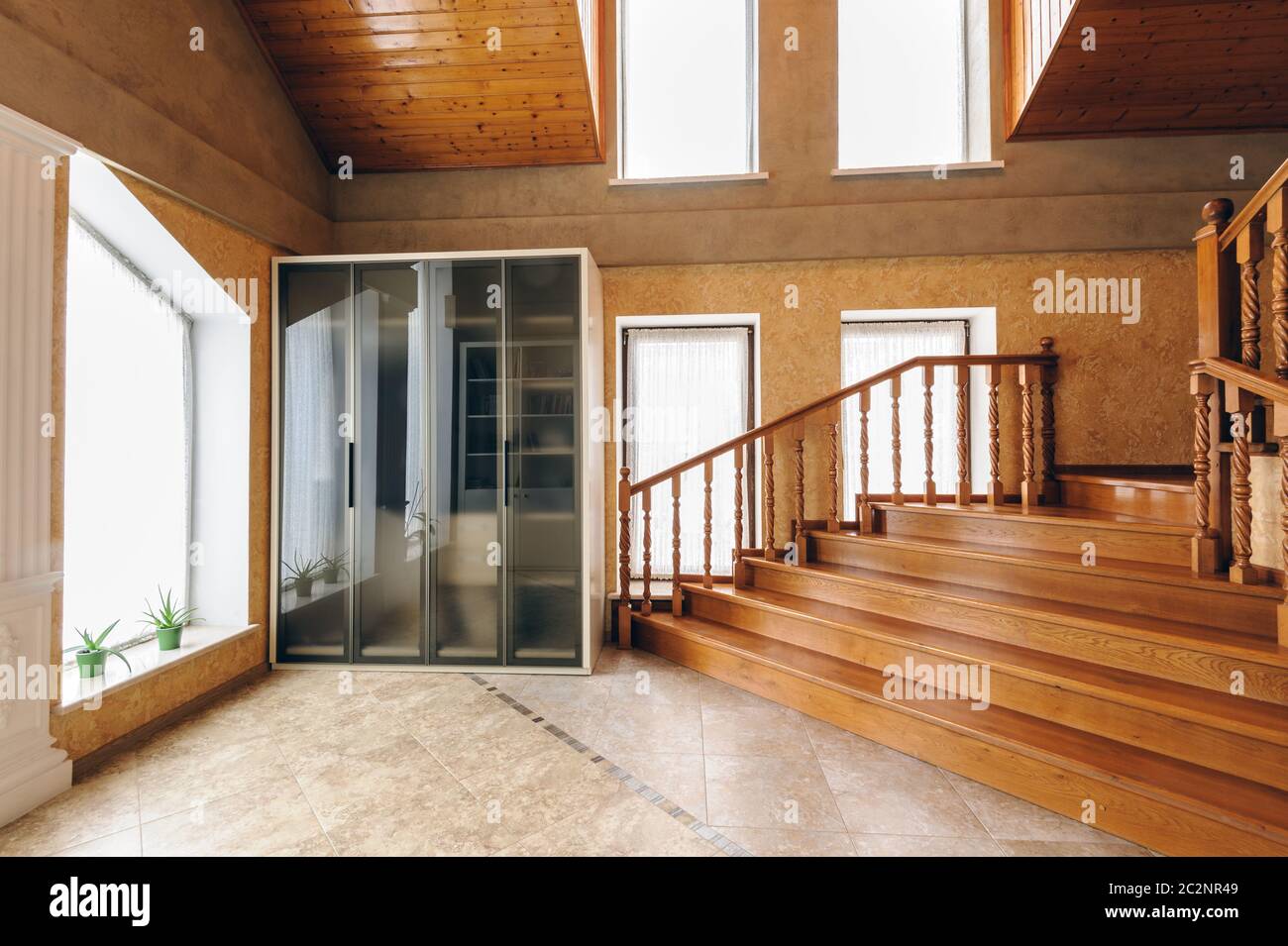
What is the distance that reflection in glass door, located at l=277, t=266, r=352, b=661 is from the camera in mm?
3572

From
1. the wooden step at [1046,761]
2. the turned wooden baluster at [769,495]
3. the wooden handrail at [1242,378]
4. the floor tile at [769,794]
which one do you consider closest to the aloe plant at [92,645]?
the floor tile at [769,794]

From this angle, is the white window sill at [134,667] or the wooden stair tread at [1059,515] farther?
the wooden stair tread at [1059,515]

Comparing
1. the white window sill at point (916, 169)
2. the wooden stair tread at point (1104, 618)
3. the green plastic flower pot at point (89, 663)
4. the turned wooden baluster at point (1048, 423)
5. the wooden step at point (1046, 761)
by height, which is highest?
Result: the white window sill at point (916, 169)

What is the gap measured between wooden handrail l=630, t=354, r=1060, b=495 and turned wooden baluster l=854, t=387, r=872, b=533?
0.08m

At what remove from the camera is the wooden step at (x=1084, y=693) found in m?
1.92

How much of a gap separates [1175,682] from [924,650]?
872 millimetres

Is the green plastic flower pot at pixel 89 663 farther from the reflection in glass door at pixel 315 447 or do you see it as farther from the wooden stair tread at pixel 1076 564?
the wooden stair tread at pixel 1076 564

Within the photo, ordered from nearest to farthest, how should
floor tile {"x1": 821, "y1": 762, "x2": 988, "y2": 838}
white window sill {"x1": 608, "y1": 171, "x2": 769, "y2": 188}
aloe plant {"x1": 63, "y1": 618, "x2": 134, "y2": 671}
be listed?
floor tile {"x1": 821, "y1": 762, "x2": 988, "y2": 838}, aloe plant {"x1": 63, "y1": 618, "x2": 134, "y2": 671}, white window sill {"x1": 608, "y1": 171, "x2": 769, "y2": 188}

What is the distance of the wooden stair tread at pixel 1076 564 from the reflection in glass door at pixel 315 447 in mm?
3128

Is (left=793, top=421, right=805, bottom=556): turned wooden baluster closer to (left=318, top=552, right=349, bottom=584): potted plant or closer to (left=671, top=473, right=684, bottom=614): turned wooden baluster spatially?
(left=671, top=473, right=684, bottom=614): turned wooden baluster

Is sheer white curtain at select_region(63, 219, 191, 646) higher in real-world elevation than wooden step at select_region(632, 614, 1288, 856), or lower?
higher

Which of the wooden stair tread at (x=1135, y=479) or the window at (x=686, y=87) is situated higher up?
the window at (x=686, y=87)

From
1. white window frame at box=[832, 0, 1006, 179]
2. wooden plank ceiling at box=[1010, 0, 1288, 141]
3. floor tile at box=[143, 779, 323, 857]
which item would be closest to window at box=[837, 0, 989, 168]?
white window frame at box=[832, 0, 1006, 179]

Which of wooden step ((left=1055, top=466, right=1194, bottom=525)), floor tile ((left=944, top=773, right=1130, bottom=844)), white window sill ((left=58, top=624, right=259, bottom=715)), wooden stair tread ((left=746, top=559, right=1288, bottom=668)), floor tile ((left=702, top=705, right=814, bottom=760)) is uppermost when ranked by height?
wooden step ((left=1055, top=466, right=1194, bottom=525))
